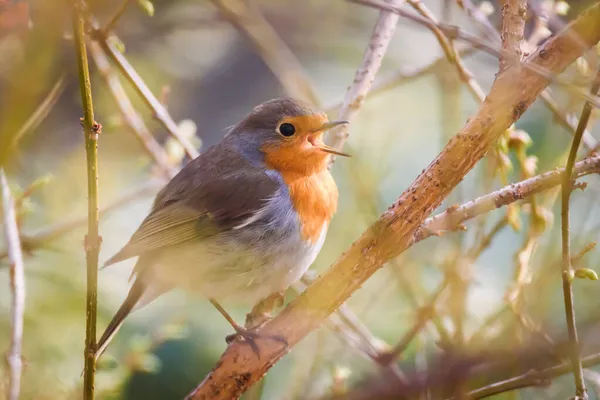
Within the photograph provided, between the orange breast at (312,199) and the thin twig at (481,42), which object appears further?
the orange breast at (312,199)

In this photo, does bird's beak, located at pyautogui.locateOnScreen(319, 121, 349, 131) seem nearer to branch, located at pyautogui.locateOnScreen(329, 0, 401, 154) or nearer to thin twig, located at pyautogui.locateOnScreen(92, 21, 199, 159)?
branch, located at pyautogui.locateOnScreen(329, 0, 401, 154)

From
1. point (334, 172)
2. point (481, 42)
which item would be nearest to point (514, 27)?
point (481, 42)

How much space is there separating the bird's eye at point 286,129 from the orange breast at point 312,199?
184 millimetres

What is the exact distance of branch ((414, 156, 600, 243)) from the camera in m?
2.17

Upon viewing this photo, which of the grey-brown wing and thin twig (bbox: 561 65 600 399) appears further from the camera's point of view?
the grey-brown wing

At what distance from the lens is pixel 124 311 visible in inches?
117

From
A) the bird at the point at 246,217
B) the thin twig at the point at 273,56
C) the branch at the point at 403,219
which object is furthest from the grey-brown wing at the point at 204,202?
the branch at the point at 403,219

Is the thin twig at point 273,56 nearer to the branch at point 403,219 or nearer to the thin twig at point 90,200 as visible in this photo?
the branch at point 403,219

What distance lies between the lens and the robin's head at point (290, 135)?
333 centimetres

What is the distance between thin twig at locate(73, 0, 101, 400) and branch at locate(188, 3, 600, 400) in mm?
655

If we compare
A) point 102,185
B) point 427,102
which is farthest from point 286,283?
point 427,102

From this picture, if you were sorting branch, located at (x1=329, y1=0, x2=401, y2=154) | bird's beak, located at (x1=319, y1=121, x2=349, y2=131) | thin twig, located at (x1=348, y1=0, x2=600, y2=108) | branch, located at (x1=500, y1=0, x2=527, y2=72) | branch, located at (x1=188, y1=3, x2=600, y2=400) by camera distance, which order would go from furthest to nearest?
branch, located at (x1=329, y1=0, x2=401, y2=154) → bird's beak, located at (x1=319, y1=121, x2=349, y2=131) → branch, located at (x1=500, y1=0, x2=527, y2=72) → branch, located at (x1=188, y1=3, x2=600, y2=400) → thin twig, located at (x1=348, y1=0, x2=600, y2=108)

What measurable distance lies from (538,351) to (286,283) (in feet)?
6.09

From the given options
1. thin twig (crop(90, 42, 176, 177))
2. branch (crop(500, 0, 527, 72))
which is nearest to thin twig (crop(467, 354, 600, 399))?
branch (crop(500, 0, 527, 72))
